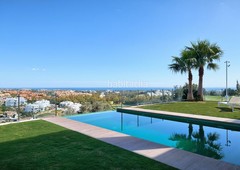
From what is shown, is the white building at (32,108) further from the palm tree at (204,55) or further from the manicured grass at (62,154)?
the palm tree at (204,55)

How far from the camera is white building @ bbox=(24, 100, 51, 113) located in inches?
310

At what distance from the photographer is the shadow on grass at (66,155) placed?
3207 mm

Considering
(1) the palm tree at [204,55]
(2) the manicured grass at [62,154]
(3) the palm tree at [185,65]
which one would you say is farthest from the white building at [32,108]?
(1) the palm tree at [204,55]

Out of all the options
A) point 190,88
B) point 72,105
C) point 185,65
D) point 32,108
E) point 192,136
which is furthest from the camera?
point 185,65

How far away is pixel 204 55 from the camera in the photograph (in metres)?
14.4

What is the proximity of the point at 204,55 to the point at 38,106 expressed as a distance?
12380 millimetres

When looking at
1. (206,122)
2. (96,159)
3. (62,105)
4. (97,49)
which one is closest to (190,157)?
(96,159)

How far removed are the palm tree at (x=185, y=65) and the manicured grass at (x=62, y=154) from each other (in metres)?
11.7

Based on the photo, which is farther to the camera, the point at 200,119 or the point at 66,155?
the point at 200,119

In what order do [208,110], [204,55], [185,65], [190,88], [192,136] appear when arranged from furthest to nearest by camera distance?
1. [185,65]
2. [190,88]
3. [204,55]
4. [208,110]
5. [192,136]

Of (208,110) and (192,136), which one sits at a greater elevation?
(208,110)

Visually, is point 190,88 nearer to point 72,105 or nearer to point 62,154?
point 72,105

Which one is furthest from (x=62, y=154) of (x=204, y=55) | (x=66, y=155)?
(x=204, y=55)

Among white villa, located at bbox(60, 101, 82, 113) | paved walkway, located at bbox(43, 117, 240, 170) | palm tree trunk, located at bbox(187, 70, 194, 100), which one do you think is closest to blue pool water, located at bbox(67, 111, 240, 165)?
white villa, located at bbox(60, 101, 82, 113)
